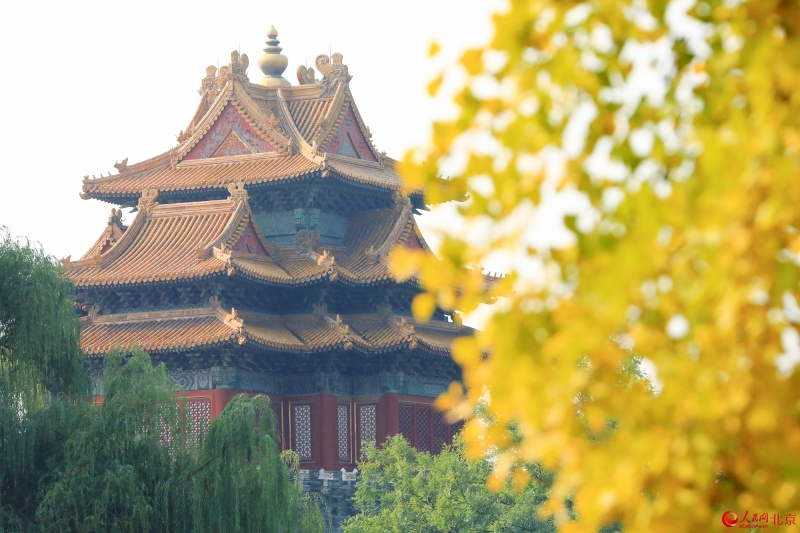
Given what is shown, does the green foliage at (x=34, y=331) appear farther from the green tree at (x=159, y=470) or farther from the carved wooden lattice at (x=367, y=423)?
the carved wooden lattice at (x=367, y=423)

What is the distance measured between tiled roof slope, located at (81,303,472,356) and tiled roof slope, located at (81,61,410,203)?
3786 mm

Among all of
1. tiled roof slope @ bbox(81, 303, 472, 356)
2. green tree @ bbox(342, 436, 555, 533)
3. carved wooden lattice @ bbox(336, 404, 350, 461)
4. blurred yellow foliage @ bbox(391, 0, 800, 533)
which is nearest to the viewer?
blurred yellow foliage @ bbox(391, 0, 800, 533)

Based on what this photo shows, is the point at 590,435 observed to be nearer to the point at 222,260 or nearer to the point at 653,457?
the point at 222,260

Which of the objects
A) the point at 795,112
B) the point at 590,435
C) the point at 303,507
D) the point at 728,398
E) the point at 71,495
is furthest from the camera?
the point at 303,507

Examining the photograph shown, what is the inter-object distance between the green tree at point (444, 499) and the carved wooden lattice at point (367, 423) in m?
3.53

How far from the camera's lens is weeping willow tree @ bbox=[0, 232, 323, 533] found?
21.3m

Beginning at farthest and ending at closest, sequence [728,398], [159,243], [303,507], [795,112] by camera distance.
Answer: [159,243]
[303,507]
[795,112]
[728,398]

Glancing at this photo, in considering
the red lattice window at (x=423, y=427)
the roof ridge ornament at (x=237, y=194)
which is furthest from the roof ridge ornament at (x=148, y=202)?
the red lattice window at (x=423, y=427)

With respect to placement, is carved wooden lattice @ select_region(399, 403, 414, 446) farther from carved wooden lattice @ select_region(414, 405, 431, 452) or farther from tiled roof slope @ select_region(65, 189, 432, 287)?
tiled roof slope @ select_region(65, 189, 432, 287)

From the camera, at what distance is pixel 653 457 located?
3.85 m

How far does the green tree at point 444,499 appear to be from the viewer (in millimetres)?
28562

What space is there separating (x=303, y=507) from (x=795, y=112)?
2256 centimetres

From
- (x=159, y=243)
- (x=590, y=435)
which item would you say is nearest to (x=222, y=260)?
(x=159, y=243)

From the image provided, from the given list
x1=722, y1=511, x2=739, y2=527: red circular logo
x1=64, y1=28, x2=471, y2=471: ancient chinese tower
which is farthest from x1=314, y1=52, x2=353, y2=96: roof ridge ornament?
x1=722, y1=511, x2=739, y2=527: red circular logo
